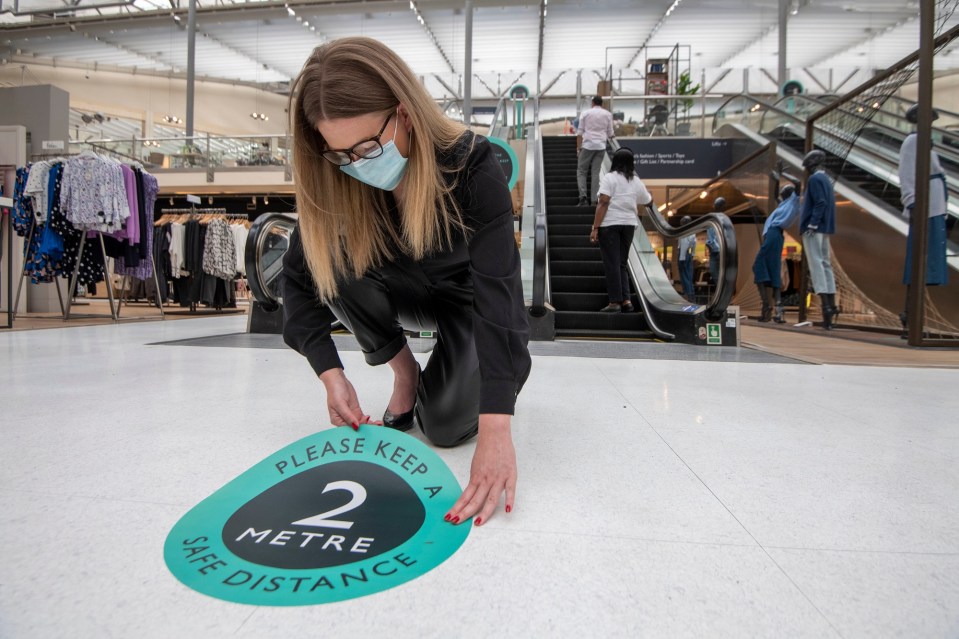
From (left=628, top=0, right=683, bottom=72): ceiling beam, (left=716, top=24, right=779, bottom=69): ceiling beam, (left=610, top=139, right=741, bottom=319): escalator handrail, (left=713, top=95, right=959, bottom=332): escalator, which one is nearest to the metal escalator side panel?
(left=610, top=139, right=741, bottom=319): escalator handrail

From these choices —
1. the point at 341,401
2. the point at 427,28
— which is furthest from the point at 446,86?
the point at 341,401

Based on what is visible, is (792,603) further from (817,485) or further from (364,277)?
(364,277)

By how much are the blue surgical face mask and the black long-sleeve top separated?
0.09m

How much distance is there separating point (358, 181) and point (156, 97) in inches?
911

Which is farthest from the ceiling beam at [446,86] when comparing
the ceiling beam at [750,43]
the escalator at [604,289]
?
the escalator at [604,289]

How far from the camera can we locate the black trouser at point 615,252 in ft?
14.6

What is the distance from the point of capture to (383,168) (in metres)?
1.08

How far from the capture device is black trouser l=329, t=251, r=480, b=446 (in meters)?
1.30

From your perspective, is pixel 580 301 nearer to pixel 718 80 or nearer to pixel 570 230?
pixel 570 230

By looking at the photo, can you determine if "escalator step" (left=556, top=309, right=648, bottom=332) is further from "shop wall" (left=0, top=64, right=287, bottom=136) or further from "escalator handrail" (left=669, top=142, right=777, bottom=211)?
"shop wall" (left=0, top=64, right=287, bottom=136)

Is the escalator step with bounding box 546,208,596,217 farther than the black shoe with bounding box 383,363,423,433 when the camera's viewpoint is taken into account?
Yes

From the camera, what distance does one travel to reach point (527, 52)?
1927cm

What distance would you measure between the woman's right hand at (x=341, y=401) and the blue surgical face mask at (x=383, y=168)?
0.42 meters

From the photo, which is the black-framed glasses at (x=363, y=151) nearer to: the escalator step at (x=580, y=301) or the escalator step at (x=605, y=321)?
the escalator step at (x=605, y=321)
